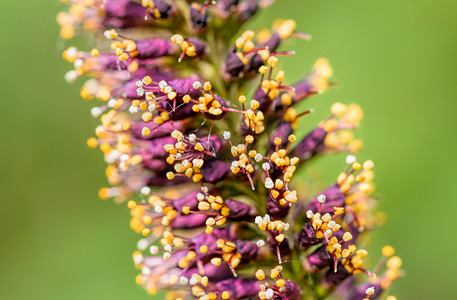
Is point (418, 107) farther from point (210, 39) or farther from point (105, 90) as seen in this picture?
point (105, 90)

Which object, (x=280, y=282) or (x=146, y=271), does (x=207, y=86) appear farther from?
(x=146, y=271)

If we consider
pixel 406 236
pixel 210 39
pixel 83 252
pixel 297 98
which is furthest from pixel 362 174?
pixel 83 252

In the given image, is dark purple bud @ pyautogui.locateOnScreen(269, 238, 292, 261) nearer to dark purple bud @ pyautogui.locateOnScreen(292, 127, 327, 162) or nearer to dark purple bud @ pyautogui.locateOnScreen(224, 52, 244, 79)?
dark purple bud @ pyautogui.locateOnScreen(292, 127, 327, 162)

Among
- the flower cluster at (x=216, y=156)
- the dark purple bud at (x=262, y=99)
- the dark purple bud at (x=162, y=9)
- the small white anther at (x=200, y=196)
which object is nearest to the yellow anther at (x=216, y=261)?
the flower cluster at (x=216, y=156)

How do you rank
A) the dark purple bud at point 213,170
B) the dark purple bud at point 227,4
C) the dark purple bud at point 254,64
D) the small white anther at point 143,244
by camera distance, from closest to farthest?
the dark purple bud at point 213,170 < the dark purple bud at point 254,64 < the dark purple bud at point 227,4 < the small white anther at point 143,244

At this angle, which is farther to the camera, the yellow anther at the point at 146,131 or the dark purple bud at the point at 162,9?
the dark purple bud at the point at 162,9

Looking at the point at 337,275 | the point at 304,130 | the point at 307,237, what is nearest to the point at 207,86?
the point at 307,237

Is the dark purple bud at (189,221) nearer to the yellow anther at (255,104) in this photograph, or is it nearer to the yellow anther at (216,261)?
the yellow anther at (216,261)

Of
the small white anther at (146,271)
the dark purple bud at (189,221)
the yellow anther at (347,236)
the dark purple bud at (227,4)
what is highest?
the dark purple bud at (227,4)
